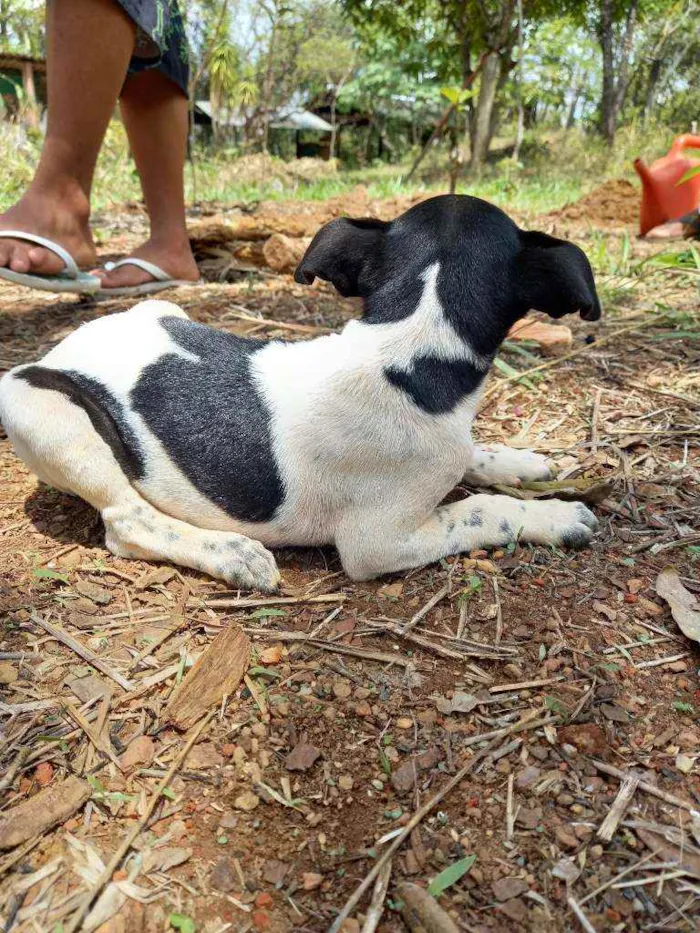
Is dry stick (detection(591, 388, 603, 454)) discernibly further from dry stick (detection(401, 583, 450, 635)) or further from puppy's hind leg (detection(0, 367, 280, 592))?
puppy's hind leg (detection(0, 367, 280, 592))

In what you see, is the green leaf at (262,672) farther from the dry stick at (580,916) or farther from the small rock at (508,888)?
the dry stick at (580,916)

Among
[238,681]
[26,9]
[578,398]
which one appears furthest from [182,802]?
[26,9]

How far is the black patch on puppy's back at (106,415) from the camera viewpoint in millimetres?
2797

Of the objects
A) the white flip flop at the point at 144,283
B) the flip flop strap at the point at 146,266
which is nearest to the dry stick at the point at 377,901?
the white flip flop at the point at 144,283

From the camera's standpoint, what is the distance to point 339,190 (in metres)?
12.0

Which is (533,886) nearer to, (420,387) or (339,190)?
(420,387)

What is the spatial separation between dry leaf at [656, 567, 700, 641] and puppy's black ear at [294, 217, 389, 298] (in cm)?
149

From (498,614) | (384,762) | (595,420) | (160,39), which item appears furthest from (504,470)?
(160,39)

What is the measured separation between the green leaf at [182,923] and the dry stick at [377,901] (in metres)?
0.37

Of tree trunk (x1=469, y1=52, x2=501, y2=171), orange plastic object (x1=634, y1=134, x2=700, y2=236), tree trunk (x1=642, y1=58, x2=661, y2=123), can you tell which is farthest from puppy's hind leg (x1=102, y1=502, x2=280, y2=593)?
tree trunk (x1=642, y1=58, x2=661, y2=123)

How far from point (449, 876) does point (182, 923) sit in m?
0.60

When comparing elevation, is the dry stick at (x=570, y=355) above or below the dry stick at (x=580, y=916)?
above

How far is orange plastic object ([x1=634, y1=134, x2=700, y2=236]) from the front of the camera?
7.49 meters

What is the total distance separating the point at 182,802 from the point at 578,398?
299 centimetres
